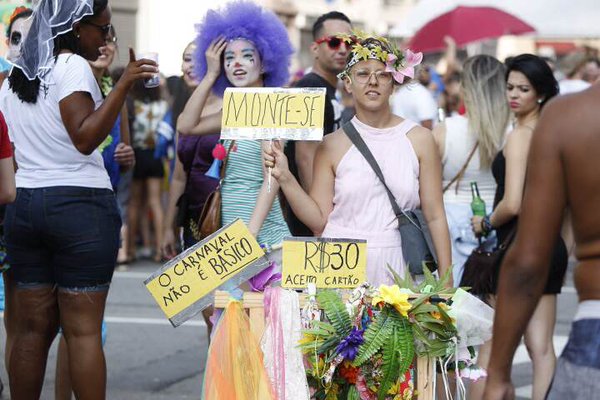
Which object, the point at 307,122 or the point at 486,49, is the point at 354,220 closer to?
the point at 307,122

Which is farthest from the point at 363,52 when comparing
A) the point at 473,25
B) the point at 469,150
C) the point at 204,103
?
the point at 473,25

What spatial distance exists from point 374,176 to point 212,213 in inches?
38.6

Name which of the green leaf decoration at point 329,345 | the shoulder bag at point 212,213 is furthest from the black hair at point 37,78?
the green leaf decoration at point 329,345

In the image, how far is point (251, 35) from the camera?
566 cm

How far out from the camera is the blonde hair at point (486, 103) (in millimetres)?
6219

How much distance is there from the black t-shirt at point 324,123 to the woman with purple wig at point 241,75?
0.35 m

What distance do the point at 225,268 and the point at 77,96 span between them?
3.01ft

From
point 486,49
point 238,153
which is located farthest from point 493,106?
point 486,49

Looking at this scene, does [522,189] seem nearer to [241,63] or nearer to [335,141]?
[335,141]

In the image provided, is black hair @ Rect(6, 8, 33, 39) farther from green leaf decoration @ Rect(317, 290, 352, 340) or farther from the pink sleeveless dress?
green leaf decoration @ Rect(317, 290, 352, 340)

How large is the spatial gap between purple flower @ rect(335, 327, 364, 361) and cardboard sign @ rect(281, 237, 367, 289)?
261 millimetres

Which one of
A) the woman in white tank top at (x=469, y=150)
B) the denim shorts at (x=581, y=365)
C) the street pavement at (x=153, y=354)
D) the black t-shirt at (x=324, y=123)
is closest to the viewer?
the denim shorts at (x=581, y=365)

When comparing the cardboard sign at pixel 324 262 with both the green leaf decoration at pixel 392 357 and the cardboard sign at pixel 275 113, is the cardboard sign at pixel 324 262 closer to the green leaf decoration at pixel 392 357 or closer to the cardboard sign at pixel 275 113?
the green leaf decoration at pixel 392 357

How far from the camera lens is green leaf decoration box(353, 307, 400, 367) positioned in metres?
4.28
